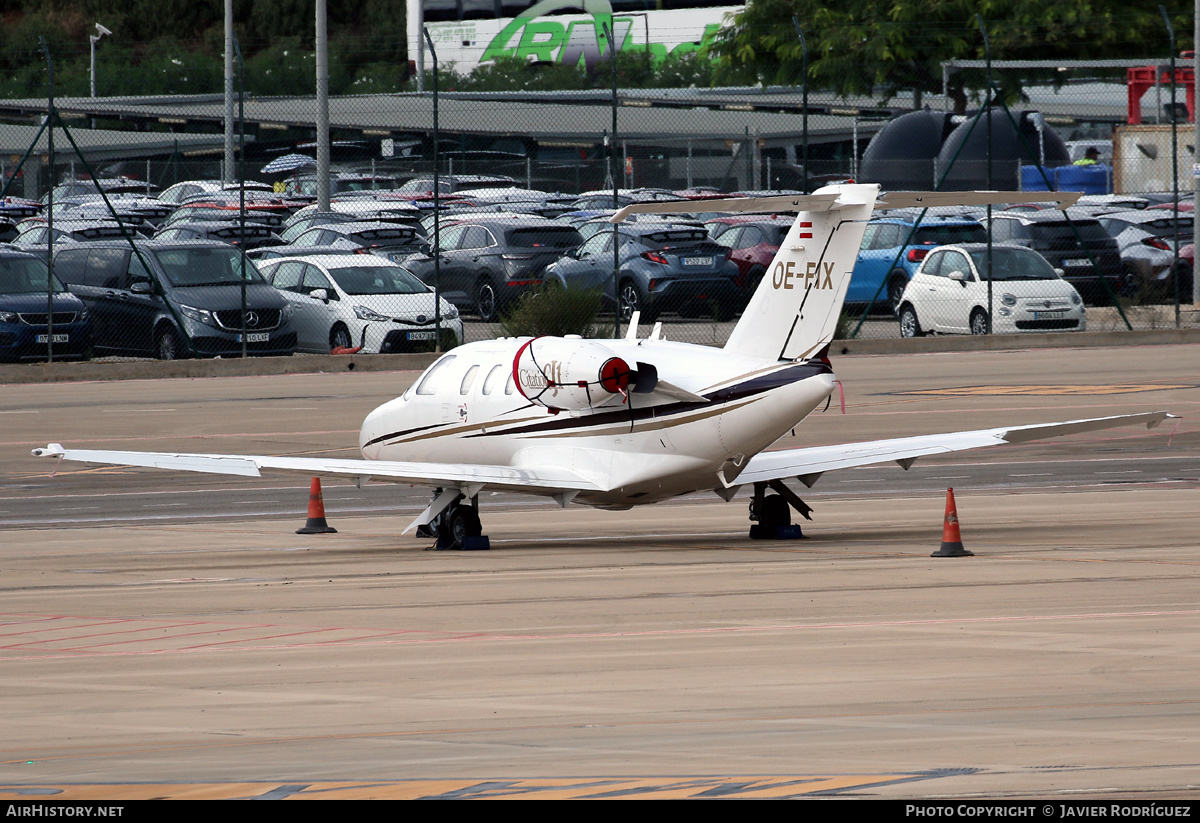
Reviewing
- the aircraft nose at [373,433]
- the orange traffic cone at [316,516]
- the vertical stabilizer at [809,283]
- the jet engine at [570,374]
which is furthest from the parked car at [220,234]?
the vertical stabilizer at [809,283]

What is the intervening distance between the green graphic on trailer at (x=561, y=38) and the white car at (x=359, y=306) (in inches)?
2392

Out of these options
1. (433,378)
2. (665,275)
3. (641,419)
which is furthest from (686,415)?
(665,275)

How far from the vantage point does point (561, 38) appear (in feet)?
336

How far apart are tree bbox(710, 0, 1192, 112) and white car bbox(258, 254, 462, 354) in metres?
26.3

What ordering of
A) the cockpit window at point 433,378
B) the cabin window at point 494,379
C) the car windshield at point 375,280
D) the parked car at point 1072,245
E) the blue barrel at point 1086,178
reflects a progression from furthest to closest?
the blue barrel at point 1086,178
the parked car at point 1072,245
the car windshield at point 375,280
the cockpit window at point 433,378
the cabin window at point 494,379

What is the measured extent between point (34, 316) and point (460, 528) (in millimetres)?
19099

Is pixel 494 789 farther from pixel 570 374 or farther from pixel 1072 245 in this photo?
pixel 1072 245

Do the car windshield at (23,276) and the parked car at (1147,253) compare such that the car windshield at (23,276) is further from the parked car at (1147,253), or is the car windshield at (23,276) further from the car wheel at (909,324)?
the parked car at (1147,253)

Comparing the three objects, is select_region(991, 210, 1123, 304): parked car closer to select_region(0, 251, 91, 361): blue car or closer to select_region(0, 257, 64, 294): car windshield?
select_region(0, 251, 91, 361): blue car

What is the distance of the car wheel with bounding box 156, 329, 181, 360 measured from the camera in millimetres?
35219

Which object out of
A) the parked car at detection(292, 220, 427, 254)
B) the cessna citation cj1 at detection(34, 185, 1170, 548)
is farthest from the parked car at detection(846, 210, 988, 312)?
the cessna citation cj1 at detection(34, 185, 1170, 548)

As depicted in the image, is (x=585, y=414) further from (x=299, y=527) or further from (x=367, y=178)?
(x=367, y=178)

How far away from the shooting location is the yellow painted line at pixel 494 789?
7.88 metres
